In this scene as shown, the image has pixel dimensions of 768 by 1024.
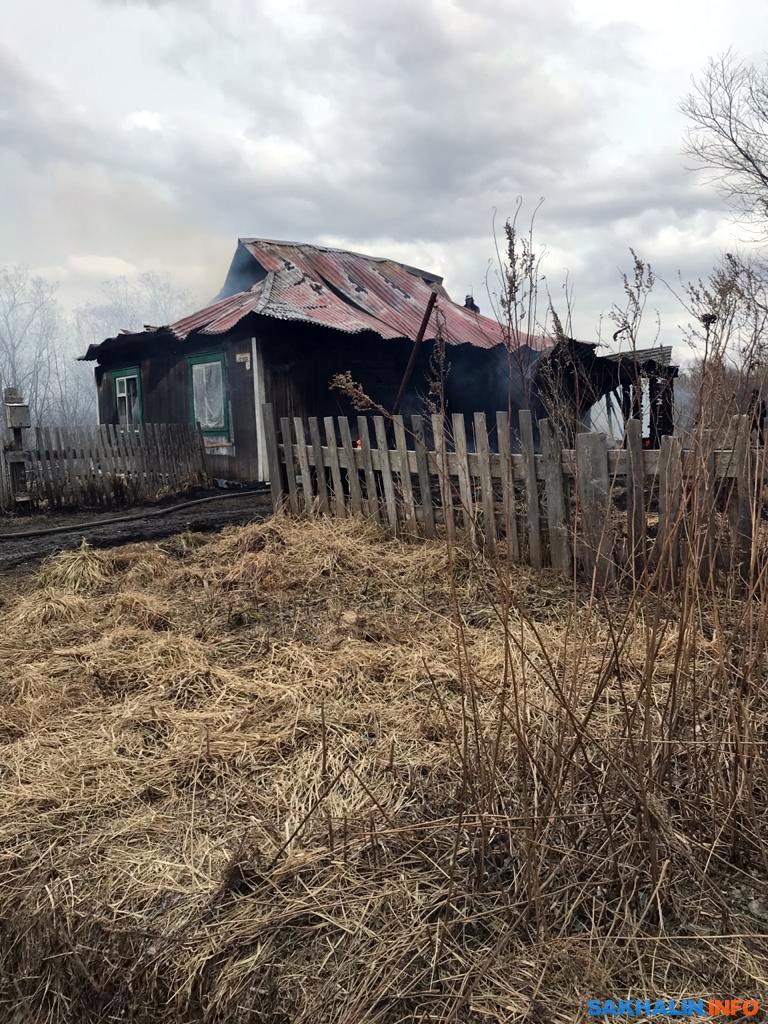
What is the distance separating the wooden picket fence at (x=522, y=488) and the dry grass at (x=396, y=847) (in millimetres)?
746

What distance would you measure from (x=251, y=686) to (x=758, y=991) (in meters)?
2.12

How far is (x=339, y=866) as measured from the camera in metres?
1.74

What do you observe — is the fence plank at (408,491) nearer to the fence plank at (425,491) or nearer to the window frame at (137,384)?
the fence plank at (425,491)

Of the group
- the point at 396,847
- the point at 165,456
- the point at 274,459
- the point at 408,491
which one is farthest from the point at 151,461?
the point at 396,847

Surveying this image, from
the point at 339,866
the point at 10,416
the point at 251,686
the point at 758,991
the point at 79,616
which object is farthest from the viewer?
the point at 10,416

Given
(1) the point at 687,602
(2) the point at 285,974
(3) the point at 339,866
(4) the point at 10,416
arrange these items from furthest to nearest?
1. (4) the point at 10,416
2. (3) the point at 339,866
3. (1) the point at 687,602
4. (2) the point at 285,974

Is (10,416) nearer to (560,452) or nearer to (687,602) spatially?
(560,452)

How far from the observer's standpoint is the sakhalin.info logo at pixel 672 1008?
131cm

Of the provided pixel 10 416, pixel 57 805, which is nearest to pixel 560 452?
pixel 57 805

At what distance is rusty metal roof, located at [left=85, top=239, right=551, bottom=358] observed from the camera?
13.2 metres

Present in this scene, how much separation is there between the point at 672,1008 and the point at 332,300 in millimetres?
14502

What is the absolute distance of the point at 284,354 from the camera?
13.5m

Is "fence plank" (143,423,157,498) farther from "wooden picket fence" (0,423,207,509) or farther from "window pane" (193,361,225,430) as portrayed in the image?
"window pane" (193,361,225,430)

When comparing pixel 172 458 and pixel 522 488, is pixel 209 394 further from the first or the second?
pixel 522 488
